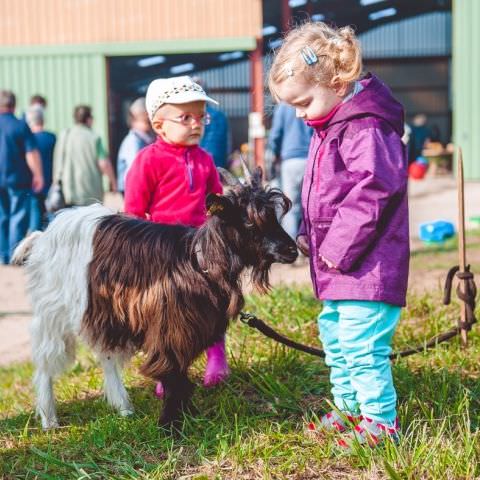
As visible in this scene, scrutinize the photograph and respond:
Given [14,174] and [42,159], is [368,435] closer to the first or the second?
[14,174]

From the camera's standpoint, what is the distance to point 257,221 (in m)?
3.50

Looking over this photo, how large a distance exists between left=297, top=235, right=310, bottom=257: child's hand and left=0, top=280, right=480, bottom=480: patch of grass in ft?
2.51

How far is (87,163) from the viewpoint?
35.2 ft

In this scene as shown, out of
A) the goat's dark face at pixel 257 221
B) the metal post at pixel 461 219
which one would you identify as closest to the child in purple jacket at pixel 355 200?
the goat's dark face at pixel 257 221

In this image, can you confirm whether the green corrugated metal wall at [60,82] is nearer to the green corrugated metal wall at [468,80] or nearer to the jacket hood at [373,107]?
the green corrugated metal wall at [468,80]

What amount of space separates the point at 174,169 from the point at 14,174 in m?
6.49

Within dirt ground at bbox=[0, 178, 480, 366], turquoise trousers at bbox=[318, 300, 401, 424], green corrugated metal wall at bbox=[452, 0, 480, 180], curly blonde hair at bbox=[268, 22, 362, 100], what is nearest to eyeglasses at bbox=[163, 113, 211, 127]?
curly blonde hair at bbox=[268, 22, 362, 100]

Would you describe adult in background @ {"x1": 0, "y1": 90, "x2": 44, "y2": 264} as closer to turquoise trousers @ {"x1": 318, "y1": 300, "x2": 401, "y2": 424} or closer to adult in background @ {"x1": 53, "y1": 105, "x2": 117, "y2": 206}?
adult in background @ {"x1": 53, "y1": 105, "x2": 117, "y2": 206}

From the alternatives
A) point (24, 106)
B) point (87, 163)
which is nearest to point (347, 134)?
point (87, 163)

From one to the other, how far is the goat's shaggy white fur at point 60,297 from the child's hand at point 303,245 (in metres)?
0.97

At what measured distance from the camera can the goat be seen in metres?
3.56

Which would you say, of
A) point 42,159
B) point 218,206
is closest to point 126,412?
point 218,206

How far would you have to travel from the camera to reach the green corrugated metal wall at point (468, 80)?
1967 cm

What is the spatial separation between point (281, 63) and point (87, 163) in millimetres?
7613
